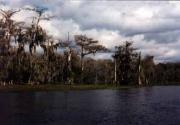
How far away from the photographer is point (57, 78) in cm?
13688

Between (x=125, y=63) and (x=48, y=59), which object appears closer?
(x=48, y=59)

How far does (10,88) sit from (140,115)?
59.8 m

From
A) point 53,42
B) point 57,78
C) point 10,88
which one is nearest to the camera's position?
point 10,88

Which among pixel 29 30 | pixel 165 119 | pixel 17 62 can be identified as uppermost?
pixel 29 30

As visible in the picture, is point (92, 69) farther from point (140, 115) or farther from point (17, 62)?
point (140, 115)

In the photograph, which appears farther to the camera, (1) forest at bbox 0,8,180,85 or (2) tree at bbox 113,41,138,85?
(2) tree at bbox 113,41,138,85

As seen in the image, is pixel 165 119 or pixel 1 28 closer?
pixel 165 119

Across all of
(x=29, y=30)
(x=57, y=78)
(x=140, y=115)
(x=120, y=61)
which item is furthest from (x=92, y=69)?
(x=140, y=115)

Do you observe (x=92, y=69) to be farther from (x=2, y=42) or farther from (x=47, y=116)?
(x=47, y=116)

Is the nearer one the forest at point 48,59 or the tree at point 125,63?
the forest at point 48,59

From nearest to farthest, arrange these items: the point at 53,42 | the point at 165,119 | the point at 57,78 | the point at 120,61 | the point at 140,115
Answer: the point at 165,119, the point at 140,115, the point at 53,42, the point at 57,78, the point at 120,61

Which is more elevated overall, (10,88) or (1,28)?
(1,28)

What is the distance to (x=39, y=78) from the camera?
380 ft

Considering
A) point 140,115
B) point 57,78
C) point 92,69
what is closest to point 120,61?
point 92,69
